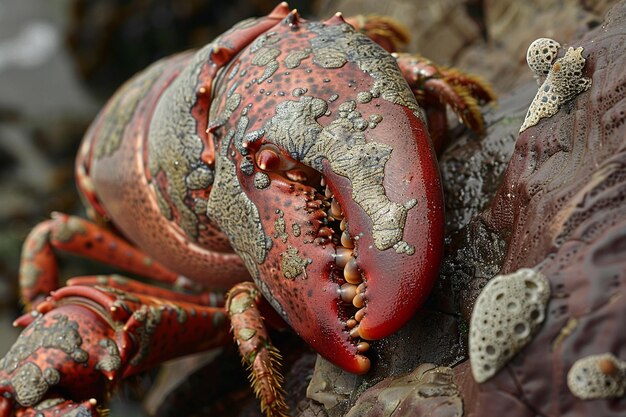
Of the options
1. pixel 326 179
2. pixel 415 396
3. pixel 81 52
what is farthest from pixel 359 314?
pixel 81 52

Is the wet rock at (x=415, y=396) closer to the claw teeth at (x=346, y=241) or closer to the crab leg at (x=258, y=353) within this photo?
the crab leg at (x=258, y=353)

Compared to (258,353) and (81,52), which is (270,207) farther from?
(81,52)

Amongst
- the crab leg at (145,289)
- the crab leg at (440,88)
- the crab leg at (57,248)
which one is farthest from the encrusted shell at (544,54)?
the crab leg at (57,248)

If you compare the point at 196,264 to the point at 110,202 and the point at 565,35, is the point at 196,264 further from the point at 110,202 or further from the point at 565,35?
the point at 565,35

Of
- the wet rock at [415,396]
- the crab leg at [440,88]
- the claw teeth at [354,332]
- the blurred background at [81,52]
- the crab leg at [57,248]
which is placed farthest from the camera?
the blurred background at [81,52]

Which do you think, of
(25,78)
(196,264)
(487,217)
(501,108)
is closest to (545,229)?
(487,217)

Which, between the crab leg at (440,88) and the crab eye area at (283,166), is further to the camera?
the crab leg at (440,88)

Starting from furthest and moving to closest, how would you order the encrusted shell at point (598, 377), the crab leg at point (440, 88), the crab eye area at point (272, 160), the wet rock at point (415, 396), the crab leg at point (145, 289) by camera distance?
the crab leg at point (145, 289) → the crab leg at point (440, 88) → the crab eye area at point (272, 160) → the wet rock at point (415, 396) → the encrusted shell at point (598, 377)
